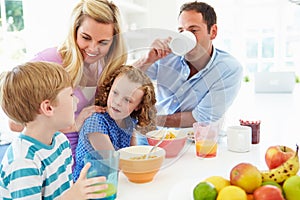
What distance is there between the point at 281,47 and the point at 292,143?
137 inches

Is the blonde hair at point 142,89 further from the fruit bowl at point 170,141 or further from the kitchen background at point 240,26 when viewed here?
the kitchen background at point 240,26

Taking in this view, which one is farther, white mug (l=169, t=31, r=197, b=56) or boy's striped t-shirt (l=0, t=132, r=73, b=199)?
white mug (l=169, t=31, r=197, b=56)

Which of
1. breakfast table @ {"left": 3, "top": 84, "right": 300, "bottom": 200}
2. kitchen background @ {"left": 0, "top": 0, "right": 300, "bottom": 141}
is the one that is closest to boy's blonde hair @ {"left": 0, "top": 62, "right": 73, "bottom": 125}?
breakfast table @ {"left": 3, "top": 84, "right": 300, "bottom": 200}

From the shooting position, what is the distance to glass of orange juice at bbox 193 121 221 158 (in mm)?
1191

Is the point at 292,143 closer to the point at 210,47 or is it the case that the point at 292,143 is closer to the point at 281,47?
the point at 210,47

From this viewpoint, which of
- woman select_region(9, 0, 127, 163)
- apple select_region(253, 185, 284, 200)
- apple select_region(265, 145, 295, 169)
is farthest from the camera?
woman select_region(9, 0, 127, 163)

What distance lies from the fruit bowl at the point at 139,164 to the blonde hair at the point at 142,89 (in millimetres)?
120

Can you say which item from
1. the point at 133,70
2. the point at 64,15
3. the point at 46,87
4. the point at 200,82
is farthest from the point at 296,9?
the point at 46,87

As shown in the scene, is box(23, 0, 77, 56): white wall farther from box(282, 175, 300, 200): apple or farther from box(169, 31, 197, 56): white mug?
box(282, 175, 300, 200): apple

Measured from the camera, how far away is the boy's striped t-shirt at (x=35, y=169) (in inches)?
30.2

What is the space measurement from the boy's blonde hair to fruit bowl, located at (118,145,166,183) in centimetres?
26

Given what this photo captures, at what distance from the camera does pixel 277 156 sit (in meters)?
0.93

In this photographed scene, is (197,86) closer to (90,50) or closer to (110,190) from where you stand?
(90,50)

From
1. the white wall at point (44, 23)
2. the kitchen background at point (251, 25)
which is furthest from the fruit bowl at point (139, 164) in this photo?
the kitchen background at point (251, 25)
